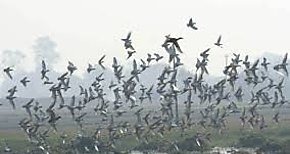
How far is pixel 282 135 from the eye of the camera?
82750mm

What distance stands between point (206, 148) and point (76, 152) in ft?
46.7

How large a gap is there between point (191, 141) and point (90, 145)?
11106 millimetres

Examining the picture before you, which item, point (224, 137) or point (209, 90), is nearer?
point (209, 90)

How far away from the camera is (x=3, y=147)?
75.3m

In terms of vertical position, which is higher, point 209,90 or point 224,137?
point 209,90

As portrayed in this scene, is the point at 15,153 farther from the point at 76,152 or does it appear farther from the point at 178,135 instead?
the point at 178,135

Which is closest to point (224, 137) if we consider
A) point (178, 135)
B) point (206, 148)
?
point (178, 135)

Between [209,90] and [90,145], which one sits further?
[90,145]

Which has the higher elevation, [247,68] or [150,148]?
[247,68]

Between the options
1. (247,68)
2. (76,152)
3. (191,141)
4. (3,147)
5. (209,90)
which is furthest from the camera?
(3,147)

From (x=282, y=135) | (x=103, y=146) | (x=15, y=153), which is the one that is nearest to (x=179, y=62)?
(x=103, y=146)

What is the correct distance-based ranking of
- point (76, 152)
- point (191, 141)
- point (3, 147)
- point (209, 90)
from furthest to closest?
point (3, 147) < point (191, 141) < point (76, 152) < point (209, 90)

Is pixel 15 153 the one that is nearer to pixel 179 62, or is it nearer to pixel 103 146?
pixel 103 146

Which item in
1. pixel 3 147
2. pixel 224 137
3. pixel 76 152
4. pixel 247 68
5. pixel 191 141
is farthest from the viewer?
pixel 224 137
